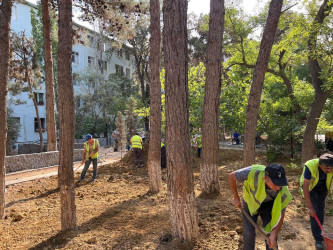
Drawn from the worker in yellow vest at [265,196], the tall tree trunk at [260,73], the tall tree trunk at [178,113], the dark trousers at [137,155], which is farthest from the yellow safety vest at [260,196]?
→ the dark trousers at [137,155]

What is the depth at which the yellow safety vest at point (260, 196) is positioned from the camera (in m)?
2.95

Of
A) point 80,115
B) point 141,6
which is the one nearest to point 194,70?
point 141,6

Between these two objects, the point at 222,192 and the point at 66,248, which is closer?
the point at 66,248

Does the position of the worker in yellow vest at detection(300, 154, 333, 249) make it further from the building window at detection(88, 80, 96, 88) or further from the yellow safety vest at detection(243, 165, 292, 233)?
the building window at detection(88, 80, 96, 88)

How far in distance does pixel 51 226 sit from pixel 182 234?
2.73m

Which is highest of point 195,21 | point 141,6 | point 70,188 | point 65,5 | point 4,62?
point 195,21

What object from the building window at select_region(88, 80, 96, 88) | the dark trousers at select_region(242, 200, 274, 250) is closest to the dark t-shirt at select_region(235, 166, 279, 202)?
the dark trousers at select_region(242, 200, 274, 250)

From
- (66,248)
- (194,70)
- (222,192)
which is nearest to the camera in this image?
(66,248)

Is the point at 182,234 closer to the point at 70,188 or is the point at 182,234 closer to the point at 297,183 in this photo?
the point at 70,188

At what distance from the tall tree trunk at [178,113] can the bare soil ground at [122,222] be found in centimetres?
58

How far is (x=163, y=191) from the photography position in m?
7.40

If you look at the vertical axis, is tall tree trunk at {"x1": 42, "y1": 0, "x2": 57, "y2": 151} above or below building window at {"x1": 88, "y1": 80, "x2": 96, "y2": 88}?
below

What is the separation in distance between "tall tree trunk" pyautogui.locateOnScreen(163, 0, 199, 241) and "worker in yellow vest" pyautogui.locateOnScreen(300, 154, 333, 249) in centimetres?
165

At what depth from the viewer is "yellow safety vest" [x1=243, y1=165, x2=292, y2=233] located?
2945 mm
